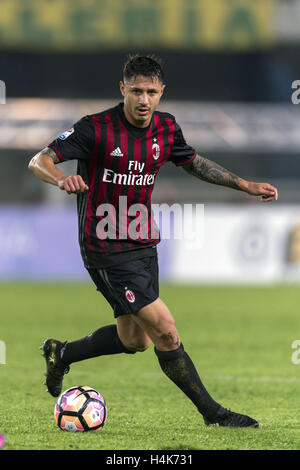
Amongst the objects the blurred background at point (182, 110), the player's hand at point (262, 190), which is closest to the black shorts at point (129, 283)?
the player's hand at point (262, 190)

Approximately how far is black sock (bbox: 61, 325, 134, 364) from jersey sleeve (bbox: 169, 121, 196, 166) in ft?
3.57

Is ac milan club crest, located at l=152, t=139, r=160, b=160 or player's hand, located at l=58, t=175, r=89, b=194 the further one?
ac milan club crest, located at l=152, t=139, r=160, b=160

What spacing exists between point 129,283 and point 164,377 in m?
2.39

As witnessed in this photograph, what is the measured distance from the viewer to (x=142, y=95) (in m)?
4.89

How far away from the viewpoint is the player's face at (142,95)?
4.88 meters

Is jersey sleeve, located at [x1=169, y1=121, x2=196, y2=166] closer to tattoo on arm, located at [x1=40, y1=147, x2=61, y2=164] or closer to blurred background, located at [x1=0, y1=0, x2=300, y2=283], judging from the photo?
tattoo on arm, located at [x1=40, y1=147, x2=61, y2=164]

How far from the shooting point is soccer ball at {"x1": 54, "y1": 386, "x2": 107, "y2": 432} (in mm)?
4844

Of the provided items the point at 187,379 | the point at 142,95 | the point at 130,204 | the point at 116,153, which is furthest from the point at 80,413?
the point at 142,95

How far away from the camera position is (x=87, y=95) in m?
26.2

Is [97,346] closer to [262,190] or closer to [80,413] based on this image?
[80,413]

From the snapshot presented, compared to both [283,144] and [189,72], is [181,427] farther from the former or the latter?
[189,72]

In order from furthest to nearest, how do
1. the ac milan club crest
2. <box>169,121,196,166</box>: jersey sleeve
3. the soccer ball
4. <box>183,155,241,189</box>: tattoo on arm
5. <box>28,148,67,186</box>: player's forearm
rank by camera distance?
<box>183,155,241,189</box>: tattoo on arm
<box>169,121,196,166</box>: jersey sleeve
the ac milan club crest
the soccer ball
<box>28,148,67,186</box>: player's forearm

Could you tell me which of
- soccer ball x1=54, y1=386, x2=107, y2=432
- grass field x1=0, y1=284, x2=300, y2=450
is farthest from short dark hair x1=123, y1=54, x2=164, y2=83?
grass field x1=0, y1=284, x2=300, y2=450

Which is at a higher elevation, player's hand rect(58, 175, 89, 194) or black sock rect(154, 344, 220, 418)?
player's hand rect(58, 175, 89, 194)
